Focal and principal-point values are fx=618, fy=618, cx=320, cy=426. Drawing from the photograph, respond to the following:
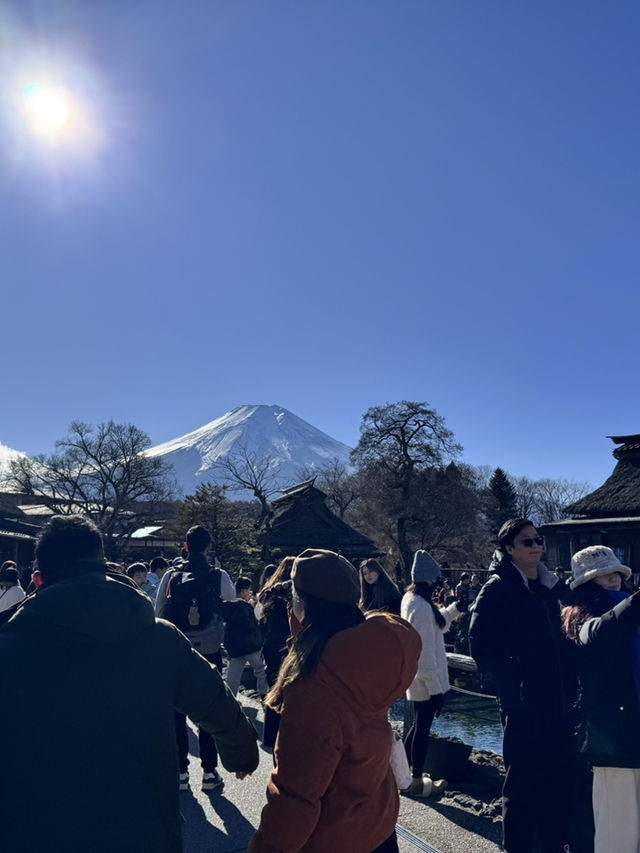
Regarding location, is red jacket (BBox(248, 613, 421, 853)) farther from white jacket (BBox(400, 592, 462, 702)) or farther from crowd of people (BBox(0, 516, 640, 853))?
white jacket (BBox(400, 592, 462, 702))

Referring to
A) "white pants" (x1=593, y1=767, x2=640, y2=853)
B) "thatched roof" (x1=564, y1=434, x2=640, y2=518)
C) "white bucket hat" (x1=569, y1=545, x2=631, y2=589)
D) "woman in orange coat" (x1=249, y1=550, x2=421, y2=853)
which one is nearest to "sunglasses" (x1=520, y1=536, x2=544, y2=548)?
"white bucket hat" (x1=569, y1=545, x2=631, y2=589)

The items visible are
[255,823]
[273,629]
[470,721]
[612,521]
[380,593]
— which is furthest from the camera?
[612,521]

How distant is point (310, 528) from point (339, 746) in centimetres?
2458

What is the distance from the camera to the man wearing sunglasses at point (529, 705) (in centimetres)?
328

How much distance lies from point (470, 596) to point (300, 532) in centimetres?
1089

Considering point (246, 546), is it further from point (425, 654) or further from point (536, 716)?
point (536, 716)

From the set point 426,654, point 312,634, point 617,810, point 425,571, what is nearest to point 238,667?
point 426,654

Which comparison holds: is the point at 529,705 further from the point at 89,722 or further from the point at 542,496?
the point at 542,496

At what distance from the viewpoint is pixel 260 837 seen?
209 centimetres

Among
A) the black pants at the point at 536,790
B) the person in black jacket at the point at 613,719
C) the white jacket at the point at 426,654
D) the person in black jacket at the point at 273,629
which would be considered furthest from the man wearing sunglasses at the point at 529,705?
the person in black jacket at the point at 273,629

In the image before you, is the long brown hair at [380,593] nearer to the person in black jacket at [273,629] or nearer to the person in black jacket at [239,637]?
the person in black jacket at [273,629]

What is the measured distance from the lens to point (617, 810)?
121 inches

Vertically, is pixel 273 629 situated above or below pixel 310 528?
below

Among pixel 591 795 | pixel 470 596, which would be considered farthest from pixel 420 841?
pixel 470 596
